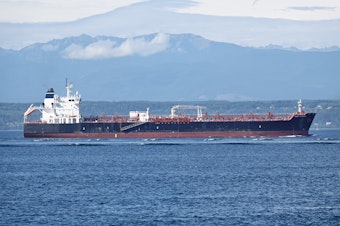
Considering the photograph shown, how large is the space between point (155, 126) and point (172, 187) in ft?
241

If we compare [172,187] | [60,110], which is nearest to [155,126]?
[60,110]

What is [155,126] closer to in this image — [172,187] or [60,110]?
[60,110]

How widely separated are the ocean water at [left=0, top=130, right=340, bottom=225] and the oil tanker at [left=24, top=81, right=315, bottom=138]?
95.4ft

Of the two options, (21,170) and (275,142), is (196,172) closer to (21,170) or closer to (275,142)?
(21,170)

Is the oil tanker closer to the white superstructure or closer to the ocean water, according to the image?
the white superstructure

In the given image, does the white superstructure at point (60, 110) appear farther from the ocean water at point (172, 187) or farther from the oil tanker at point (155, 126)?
the ocean water at point (172, 187)

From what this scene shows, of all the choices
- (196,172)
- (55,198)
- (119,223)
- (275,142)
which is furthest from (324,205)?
(275,142)

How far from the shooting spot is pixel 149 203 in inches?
2149

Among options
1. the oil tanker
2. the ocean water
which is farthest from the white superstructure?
the ocean water

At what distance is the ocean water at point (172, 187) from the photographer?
49875 millimetres

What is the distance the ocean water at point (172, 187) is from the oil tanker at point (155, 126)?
2907 centimetres

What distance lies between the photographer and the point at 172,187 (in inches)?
2451

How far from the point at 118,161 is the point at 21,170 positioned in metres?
11.5

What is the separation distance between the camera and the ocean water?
164 feet
